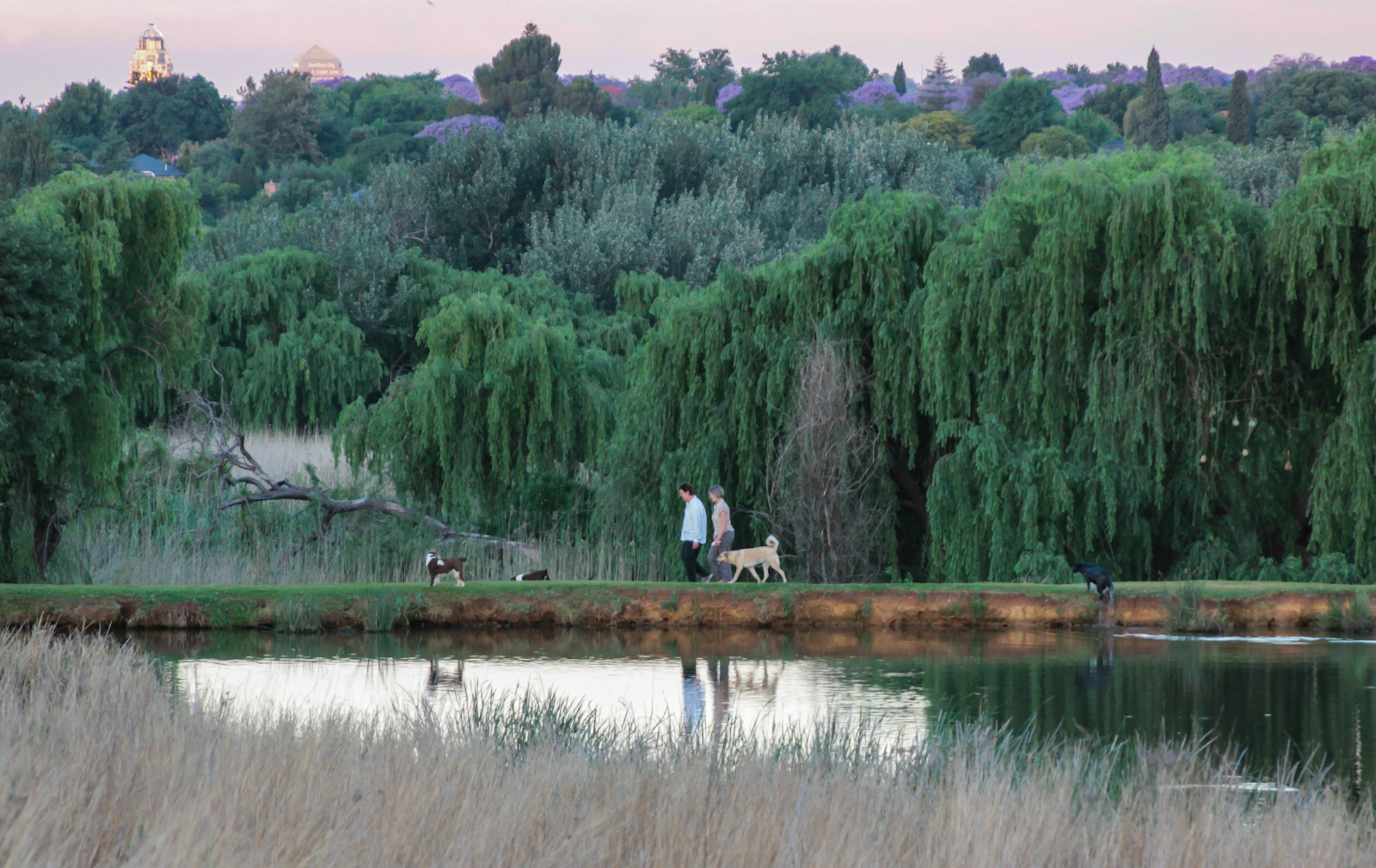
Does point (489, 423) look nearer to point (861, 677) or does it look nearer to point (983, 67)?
point (861, 677)

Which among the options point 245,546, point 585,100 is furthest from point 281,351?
point 585,100

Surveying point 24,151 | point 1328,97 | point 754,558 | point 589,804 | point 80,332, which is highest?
point 1328,97

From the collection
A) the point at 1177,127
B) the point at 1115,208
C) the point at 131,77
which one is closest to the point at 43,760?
the point at 1115,208

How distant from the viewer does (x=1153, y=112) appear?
3152 inches

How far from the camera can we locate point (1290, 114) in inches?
2598

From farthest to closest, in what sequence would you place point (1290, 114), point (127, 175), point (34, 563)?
point (1290, 114) → point (127, 175) → point (34, 563)

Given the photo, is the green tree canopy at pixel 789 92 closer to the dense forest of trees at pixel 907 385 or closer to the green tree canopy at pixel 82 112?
the green tree canopy at pixel 82 112

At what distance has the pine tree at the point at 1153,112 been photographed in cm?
7888

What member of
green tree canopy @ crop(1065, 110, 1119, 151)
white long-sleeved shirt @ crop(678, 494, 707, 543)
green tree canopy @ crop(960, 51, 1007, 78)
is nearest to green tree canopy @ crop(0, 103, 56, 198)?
white long-sleeved shirt @ crop(678, 494, 707, 543)

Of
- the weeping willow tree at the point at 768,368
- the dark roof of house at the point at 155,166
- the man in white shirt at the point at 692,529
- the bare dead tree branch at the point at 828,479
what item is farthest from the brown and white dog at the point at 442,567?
the dark roof of house at the point at 155,166

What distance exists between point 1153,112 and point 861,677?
74.6m

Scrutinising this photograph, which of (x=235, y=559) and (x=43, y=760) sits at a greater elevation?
(x=43, y=760)

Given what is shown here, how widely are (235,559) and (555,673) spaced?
8333mm

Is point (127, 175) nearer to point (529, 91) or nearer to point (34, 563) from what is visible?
point (34, 563)
